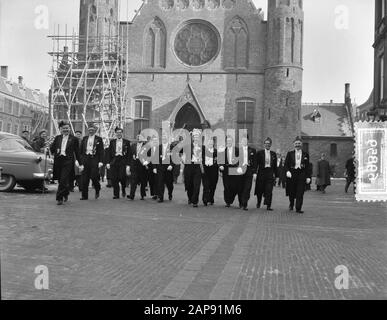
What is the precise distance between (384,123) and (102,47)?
72.6ft

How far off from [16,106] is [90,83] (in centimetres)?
2512

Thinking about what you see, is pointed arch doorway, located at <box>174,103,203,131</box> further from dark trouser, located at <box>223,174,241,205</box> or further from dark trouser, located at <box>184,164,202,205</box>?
dark trouser, located at <box>223,174,241,205</box>

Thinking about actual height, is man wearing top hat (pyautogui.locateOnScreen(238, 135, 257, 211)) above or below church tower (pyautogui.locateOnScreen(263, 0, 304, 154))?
below

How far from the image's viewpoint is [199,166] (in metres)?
13.4

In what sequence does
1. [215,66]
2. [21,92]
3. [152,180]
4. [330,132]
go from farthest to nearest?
1. [21,92]
2. [330,132]
3. [215,66]
4. [152,180]

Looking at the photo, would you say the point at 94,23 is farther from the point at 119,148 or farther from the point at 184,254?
the point at 184,254

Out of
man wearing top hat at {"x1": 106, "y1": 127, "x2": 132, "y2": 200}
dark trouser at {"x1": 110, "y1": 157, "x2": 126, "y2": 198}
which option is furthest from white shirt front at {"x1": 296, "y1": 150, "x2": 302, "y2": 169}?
dark trouser at {"x1": 110, "y1": 157, "x2": 126, "y2": 198}

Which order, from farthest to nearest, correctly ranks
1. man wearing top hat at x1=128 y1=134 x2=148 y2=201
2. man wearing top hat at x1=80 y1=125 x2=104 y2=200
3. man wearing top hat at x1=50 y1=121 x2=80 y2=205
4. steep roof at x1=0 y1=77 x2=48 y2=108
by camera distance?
steep roof at x1=0 y1=77 x2=48 y2=108, man wearing top hat at x1=128 y1=134 x2=148 y2=201, man wearing top hat at x1=80 y1=125 x2=104 y2=200, man wearing top hat at x1=50 y1=121 x2=80 y2=205

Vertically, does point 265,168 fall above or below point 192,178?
above

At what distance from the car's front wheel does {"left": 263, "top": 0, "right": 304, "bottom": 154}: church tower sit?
25.3m

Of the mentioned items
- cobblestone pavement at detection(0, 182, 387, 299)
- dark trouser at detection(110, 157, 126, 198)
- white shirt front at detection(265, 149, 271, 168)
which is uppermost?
white shirt front at detection(265, 149, 271, 168)

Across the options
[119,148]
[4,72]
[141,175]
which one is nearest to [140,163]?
[141,175]

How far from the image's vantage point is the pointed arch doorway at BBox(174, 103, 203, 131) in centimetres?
3912

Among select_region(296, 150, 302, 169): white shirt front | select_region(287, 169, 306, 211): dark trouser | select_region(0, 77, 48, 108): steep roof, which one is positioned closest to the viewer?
select_region(287, 169, 306, 211): dark trouser
